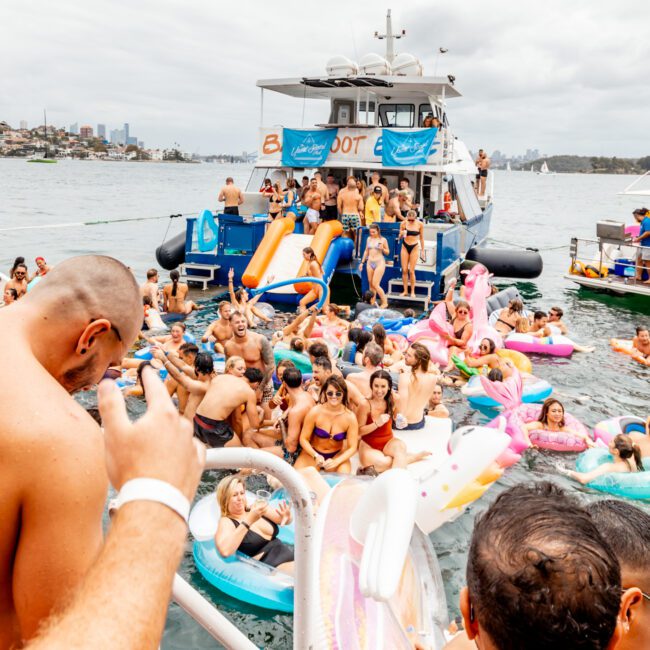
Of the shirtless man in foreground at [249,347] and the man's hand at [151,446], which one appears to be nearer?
the man's hand at [151,446]

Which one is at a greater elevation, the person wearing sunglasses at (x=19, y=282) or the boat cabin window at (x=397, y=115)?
the boat cabin window at (x=397, y=115)

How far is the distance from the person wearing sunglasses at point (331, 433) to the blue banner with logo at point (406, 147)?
1043 cm

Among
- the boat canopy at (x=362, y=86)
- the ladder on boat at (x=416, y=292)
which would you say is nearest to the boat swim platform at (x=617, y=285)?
the ladder on boat at (x=416, y=292)

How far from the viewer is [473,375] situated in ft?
30.5

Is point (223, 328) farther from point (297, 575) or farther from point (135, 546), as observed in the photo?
point (135, 546)

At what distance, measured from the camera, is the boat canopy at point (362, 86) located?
15.4 m

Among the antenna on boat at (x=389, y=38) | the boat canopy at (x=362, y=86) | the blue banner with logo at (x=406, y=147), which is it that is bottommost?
the blue banner with logo at (x=406, y=147)

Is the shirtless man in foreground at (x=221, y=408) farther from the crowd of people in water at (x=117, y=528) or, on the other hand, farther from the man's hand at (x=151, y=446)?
the man's hand at (x=151, y=446)

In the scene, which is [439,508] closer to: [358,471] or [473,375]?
[358,471]

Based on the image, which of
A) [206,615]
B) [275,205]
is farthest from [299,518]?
[275,205]

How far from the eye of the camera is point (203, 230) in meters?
14.6

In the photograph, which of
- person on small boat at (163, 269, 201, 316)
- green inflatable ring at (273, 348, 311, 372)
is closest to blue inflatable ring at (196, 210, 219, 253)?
person on small boat at (163, 269, 201, 316)

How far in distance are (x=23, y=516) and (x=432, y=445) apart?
5757 millimetres

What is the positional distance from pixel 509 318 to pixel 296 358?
4694 millimetres
